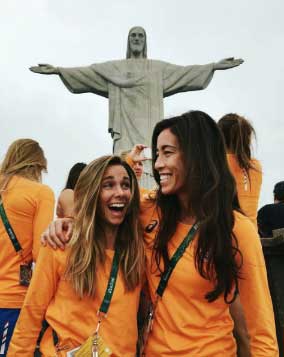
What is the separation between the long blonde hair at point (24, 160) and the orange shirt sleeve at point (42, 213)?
189 mm

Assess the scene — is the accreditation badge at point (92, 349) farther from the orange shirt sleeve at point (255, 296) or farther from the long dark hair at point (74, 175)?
the long dark hair at point (74, 175)

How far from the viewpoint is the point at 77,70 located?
352 inches

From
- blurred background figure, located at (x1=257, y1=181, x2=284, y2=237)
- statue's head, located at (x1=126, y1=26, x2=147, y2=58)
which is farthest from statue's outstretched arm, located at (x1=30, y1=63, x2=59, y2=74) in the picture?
blurred background figure, located at (x1=257, y1=181, x2=284, y2=237)

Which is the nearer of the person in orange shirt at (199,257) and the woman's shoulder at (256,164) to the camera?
the person in orange shirt at (199,257)

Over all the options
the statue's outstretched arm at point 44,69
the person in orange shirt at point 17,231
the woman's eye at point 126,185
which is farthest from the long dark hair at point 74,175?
the statue's outstretched arm at point 44,69

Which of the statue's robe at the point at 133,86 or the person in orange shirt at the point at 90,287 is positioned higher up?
the statue's robe at the point at 133,86

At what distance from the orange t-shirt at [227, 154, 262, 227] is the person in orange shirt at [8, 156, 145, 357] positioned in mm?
1200

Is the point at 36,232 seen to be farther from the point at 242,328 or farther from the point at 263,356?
the point at 263,356

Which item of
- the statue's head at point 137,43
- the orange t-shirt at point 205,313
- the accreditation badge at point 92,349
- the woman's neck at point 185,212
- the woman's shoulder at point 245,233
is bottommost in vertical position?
the accreditation badge at point 92,349

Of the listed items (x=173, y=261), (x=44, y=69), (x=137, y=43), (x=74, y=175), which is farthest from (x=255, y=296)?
(x=137, y=43)

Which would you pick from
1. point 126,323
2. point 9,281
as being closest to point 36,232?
point 9,281

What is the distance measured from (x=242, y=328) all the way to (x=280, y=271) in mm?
1296

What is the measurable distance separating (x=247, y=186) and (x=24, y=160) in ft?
4.57

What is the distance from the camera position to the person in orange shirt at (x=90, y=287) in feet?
5.48
